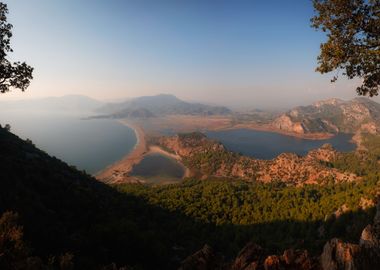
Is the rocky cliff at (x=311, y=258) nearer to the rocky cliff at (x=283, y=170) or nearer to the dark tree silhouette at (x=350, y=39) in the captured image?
the dark tree silhouette at (x=350, y=39)

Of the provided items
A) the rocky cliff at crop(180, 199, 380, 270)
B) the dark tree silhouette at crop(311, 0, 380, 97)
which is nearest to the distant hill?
the rocky cliff at crop(180, 199, 380, 270)

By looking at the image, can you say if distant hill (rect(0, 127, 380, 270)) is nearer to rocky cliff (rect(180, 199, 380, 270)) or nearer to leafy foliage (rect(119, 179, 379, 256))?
rocky cliff (rect(180, 199, 380, 270))

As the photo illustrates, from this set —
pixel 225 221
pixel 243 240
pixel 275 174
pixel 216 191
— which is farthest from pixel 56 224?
pixel 275 174

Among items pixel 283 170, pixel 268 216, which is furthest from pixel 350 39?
pixel 283 170

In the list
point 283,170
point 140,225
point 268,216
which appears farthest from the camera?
point 283,170

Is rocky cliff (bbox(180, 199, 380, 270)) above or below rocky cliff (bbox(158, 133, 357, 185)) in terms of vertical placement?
above

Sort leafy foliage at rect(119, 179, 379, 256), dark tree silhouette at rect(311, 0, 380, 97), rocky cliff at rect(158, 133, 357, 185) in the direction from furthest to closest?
rocky cliff at rect(158, 133, 357, 185), leafy foliage at rect(119, 179, 379, 256), dark tree silhouette at rect(311, 0, 380, 97)

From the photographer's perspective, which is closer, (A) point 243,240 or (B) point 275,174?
(A) point 243,240

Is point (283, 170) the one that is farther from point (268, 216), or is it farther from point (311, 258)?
point (311, 258)

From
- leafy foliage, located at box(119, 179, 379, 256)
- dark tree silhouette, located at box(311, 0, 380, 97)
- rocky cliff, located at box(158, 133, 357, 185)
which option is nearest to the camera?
dark tree silhouette, located at box(311, 0, 380, 97)

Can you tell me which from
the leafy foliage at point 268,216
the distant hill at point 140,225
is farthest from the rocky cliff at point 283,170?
the distant hill at point 140,225

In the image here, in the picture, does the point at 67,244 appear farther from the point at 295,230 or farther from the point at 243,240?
the point at 295,230
